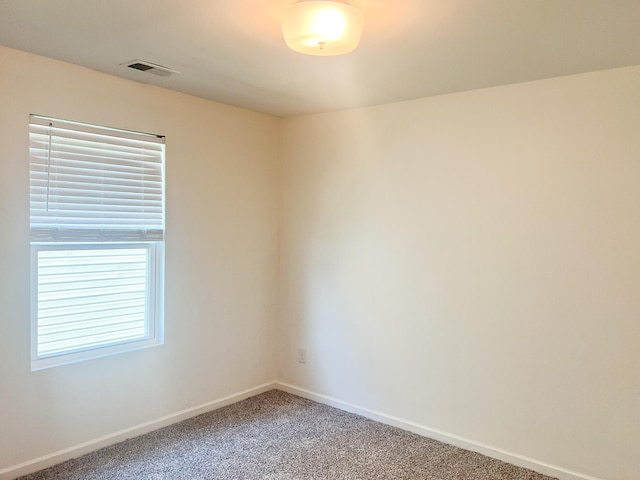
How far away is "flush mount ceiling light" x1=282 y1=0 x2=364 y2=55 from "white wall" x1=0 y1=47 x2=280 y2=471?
1626 mm

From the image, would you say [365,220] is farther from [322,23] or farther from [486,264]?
[322,23]

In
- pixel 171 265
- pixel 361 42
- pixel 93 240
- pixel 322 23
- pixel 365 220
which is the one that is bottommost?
pixel 171 265

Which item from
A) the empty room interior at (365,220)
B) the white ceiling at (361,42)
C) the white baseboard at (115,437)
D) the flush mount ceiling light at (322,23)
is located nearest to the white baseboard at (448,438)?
the empty room interior at (365,220)

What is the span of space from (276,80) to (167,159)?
97cm

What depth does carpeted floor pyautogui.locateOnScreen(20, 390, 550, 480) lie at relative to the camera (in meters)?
2.84

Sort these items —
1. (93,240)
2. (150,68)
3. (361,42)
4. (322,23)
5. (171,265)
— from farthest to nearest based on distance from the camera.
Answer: (171,265) < (93,240) < (150,68) < (361,42) < (322,23)

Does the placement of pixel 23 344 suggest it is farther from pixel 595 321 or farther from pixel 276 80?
pixel 595 321

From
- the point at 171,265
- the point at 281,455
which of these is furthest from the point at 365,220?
the point at 281,455

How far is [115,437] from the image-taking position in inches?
125

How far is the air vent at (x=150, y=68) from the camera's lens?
2794mm

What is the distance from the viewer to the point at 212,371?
3.82 meters

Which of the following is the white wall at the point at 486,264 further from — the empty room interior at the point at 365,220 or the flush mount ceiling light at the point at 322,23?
the flush mount ceiling light at the point at 322,23

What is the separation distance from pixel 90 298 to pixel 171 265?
595 millimetres

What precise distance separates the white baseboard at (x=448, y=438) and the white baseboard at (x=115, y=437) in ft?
1.72
